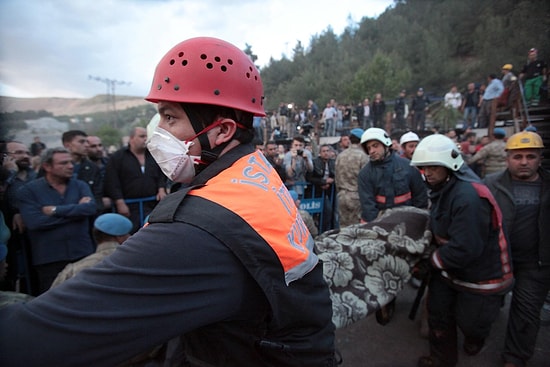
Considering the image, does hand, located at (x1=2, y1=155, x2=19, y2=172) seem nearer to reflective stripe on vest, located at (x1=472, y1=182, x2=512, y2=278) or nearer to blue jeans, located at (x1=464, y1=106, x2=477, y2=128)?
reflective stripe on vest, located at (x1=472, y1=182, x2=512, y2=278)

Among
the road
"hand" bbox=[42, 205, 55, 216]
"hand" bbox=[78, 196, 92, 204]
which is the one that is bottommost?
the road

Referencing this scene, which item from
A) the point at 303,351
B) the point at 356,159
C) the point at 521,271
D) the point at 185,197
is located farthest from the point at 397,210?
the point at 185,197

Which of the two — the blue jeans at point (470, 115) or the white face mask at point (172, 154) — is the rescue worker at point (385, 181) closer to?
the white face mask at point (172, 154)

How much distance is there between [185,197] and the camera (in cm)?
104

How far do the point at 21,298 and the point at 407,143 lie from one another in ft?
19.2

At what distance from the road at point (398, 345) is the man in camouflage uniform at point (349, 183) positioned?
1.94m

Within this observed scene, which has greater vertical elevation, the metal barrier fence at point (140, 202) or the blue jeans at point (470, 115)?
the blue jeans at point (470, 115)

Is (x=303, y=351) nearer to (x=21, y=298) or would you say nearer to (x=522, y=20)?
(x=21, y=298)

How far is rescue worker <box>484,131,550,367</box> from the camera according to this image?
3023 millimetres

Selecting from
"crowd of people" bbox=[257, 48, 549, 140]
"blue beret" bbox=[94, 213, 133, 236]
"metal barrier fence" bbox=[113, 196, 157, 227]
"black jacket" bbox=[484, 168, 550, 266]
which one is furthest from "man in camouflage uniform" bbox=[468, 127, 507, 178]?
"blue beret" bbox=[94, 213, 133, 236]

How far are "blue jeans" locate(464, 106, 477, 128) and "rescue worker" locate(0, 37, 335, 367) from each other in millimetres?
15855

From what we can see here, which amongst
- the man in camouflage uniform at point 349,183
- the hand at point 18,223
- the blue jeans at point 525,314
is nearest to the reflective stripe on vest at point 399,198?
the man in camouflage uniform at point 349,183

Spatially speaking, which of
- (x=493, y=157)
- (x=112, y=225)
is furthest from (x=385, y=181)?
(x=493, y=157)

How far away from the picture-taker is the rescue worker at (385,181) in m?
4.50
